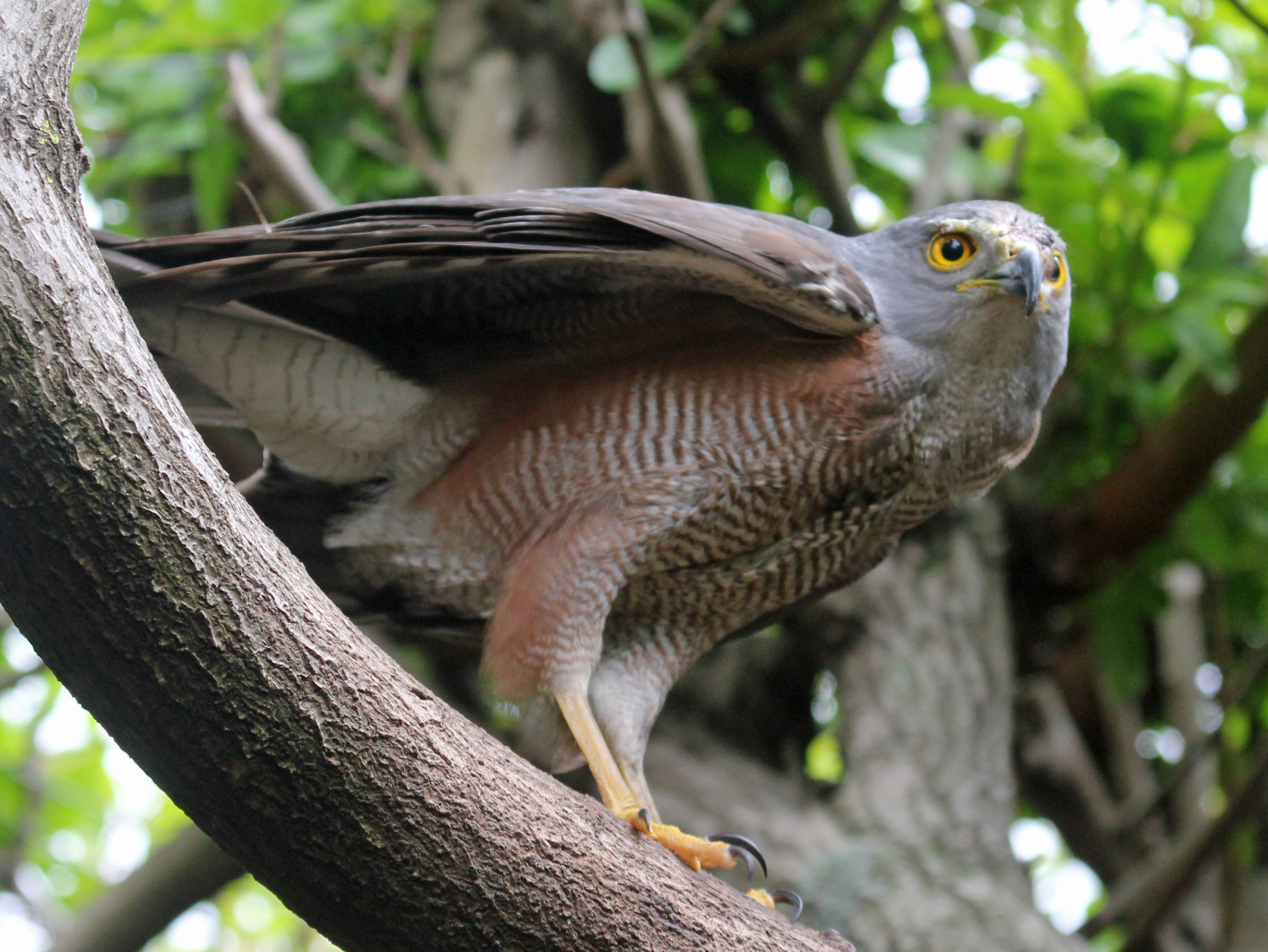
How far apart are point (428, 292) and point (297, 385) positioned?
42 centimetres

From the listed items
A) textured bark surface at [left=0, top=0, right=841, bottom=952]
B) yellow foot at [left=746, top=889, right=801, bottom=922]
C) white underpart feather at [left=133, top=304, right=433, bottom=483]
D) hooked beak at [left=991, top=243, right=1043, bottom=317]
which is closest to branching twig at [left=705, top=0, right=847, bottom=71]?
hooked beak at [left=991, top=243, right=1043, bottom=317]

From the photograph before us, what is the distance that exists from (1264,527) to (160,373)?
14.7 feet

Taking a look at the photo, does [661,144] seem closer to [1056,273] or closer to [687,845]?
[1056,273]

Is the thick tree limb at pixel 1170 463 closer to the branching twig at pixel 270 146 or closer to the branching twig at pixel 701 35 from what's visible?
the branching twig at pixel 701 35

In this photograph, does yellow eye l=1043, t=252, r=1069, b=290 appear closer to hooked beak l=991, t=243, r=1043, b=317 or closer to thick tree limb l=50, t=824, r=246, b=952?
hooked beak l=991, t=243, r=1043, b=317

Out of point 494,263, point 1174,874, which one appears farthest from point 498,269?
point 1174,874

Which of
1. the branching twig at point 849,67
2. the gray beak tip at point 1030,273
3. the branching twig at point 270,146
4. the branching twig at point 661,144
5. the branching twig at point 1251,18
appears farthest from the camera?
the branching twig at point 849,67

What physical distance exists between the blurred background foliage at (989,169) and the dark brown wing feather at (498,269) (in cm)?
171

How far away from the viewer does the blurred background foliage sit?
168 inches

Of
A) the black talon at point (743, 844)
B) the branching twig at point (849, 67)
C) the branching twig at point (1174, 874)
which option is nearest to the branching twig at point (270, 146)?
the branching twig at point (849, 67)

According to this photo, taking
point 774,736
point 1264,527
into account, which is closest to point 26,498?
point 774,736

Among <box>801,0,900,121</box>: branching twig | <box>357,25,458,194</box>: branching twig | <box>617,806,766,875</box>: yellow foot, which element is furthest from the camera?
<box>357,25,458,194</box>: branching twig

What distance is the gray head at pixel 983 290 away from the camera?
9.07ft

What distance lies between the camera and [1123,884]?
16.4 feet
